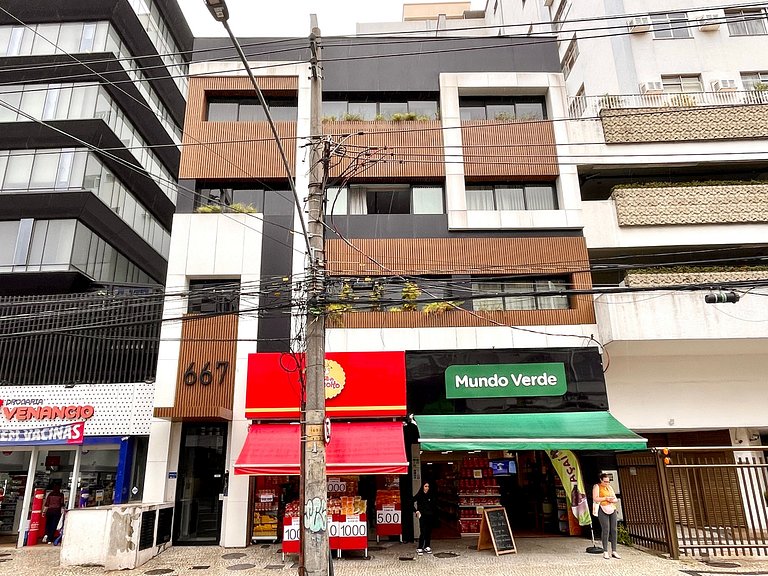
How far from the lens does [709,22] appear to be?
1933 centimetres

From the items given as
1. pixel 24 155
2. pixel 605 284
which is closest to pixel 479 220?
pixel 605 284

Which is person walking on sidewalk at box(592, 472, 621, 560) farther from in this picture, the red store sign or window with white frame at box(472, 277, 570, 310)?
window with white frame at box(472, 277, 570, 310)

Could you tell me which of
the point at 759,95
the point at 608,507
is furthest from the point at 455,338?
the point at 759,95

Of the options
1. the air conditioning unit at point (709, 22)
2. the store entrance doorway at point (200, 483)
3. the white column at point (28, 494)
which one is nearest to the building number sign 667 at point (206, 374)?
the store entrance doorway at point (200, 483)

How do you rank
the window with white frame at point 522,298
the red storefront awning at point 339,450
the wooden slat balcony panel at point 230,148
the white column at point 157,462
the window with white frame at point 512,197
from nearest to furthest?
the red storefront awning at point 339,450 < the white column at point 157,462 < the window with white frame at point 522,298 < the wooden slat balcony panel at point 230,148 < the window with white frame at point 512,197

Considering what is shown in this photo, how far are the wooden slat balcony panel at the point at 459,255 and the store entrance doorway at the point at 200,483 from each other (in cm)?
614

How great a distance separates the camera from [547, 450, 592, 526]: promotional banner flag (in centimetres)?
1376

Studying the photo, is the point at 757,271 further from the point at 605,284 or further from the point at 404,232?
the point at 404,232

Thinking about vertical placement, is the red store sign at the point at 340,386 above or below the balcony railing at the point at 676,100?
below

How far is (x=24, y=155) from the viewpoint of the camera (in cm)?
1983

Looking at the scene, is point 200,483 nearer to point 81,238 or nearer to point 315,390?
point 315,390

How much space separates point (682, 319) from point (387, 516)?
9963 mm

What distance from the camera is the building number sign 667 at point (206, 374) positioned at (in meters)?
15.0

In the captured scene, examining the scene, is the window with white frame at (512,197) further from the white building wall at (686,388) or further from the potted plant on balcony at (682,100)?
the white building wall at (686,388)
